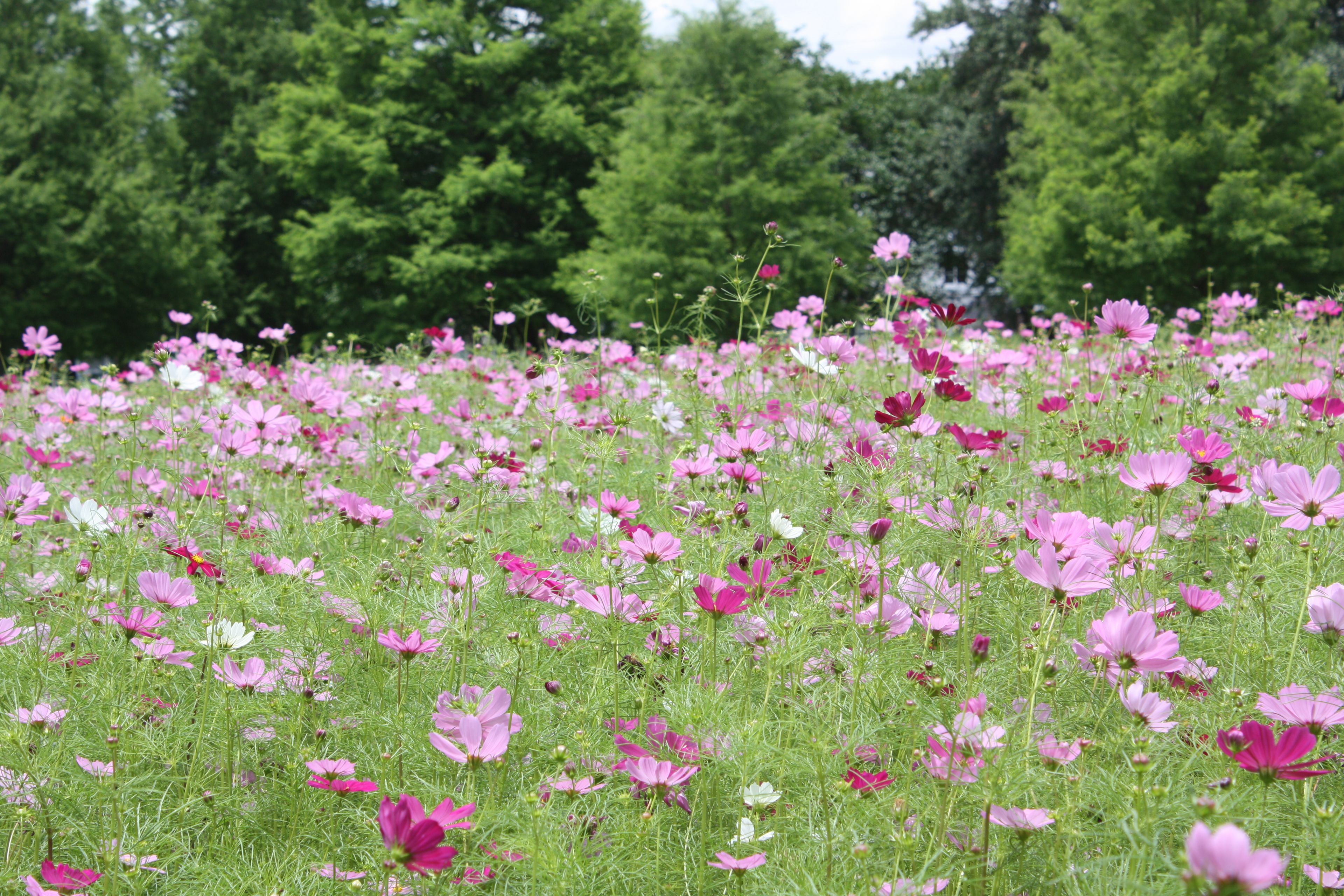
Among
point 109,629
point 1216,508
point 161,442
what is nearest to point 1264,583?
point 1216,508

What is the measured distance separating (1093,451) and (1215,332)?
2824mm

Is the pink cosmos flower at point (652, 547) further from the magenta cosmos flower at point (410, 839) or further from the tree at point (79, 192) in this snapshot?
the tree at point (79, 192)

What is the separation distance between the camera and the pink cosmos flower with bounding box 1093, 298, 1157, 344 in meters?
1.73

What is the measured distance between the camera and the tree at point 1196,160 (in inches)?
462

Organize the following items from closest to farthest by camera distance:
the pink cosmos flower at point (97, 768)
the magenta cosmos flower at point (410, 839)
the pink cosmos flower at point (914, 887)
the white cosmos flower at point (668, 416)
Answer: the magenta cosmos flower at point (410, 839) → the pink cosmos flower at point (914, 887) → the pink cosmos flower at point (97, 768) → the white cosmos flower at point (668, 416)

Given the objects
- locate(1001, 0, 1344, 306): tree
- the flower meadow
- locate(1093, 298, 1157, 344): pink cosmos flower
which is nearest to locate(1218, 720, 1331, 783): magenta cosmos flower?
the flower meadow

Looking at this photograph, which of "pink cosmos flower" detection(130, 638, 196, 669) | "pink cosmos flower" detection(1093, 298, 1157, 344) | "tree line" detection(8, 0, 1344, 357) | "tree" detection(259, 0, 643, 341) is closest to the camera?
"pink cosmos flower" detection(130, 638, 196, 669)

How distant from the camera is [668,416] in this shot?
2369 mm

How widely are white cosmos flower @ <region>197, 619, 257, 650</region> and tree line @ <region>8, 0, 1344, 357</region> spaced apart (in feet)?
31.6

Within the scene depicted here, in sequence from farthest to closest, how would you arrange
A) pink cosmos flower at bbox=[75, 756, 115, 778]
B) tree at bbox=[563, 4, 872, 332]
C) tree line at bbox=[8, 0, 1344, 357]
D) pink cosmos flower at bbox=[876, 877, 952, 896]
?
1. tree at bbox=[563, 4, 872, 332]
2. tree line at bbox=[8, 0, 1344, 357]
3. pink cosmos flower at bbox=[75, 756, 115, 778]
4. pink cosmos flower at bbox=[876, 877, 952, 896]

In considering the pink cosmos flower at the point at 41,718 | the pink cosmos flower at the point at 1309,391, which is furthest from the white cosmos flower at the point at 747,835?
the pink cosmos flower at the point at 1309,391

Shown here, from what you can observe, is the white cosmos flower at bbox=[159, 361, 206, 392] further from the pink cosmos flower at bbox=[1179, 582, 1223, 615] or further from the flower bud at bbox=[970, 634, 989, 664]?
the pink cosmos flower at bbox=[1179, 582, 1223, 615]

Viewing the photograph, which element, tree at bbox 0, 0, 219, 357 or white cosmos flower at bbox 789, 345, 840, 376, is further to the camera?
tree at bbox 0, 0, 219, 357

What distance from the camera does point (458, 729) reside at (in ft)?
3.99
